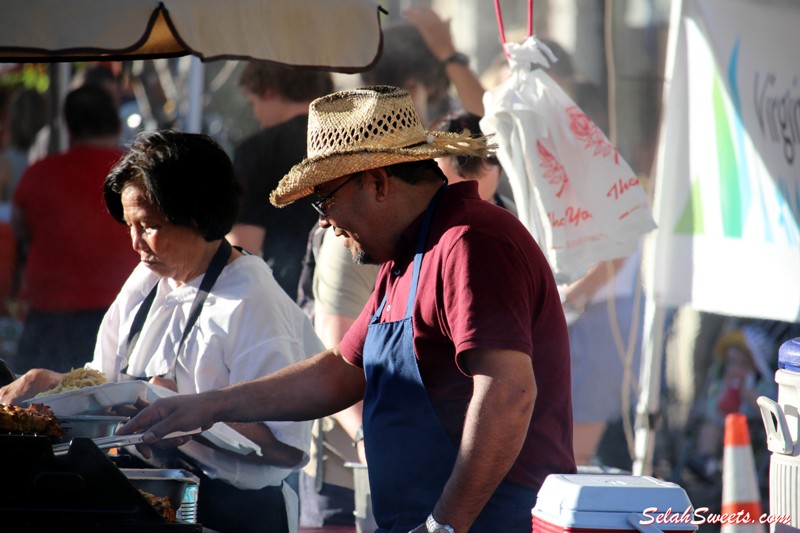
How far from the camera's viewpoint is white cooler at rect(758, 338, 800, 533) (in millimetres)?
2489

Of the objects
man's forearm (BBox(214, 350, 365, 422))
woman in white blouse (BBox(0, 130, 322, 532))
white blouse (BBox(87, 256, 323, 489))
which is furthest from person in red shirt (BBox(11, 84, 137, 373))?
man's forearm (BBox(214, 350, 365, 422))

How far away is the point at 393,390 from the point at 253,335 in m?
0.61

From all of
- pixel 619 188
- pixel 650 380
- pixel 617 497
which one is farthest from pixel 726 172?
pixel 617 497

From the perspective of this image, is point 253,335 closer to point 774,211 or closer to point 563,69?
point 774,211

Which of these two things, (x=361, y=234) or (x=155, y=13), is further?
(x=155, y=13)

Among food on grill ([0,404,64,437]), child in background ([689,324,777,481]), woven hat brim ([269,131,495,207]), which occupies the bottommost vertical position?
child in background ([689,324,777,481])

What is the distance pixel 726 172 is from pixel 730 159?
2.3 inches

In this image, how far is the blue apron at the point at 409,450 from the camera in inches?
86.0

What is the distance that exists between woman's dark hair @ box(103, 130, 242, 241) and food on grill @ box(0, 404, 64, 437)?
2.35ft

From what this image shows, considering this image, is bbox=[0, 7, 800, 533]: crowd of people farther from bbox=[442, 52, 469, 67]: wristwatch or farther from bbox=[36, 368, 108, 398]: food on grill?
bbox=[442, 52, 469, 67]: wristwatch

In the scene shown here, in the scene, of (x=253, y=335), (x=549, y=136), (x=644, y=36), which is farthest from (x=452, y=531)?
(x=644, y=36)

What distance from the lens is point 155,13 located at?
9.57ft

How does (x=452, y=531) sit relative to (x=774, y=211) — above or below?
below

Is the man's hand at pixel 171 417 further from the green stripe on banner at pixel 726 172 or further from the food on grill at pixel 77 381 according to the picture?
the green stripe on banner at pixel 726 172
